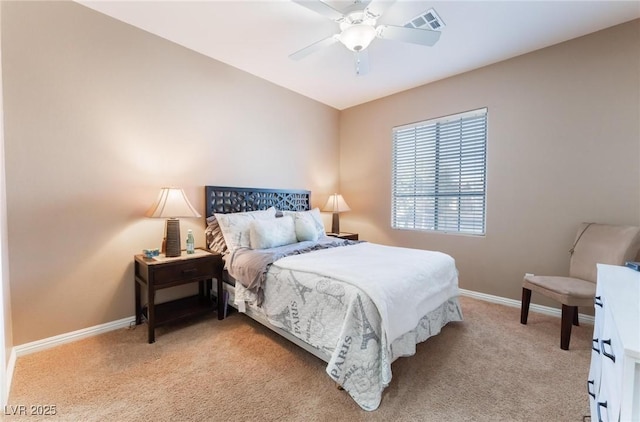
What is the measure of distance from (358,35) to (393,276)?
182 cm

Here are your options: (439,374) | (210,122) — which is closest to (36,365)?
(210,122)

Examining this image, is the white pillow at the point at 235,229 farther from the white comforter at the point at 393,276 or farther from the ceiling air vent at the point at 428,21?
the ceiling air vent at the point at 428,21

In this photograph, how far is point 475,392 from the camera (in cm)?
168

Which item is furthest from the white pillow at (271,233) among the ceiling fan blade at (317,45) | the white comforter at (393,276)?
the ceiling fan blade at (317,45)

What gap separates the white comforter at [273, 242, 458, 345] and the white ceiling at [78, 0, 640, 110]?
1911mm

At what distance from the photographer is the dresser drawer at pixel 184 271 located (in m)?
2.26

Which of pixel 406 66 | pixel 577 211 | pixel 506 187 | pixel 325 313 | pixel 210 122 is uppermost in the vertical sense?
pixel 406 66

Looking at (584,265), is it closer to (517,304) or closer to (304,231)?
(517,304)

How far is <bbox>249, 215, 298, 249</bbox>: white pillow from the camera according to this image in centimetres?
269

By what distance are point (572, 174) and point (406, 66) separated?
210 cm

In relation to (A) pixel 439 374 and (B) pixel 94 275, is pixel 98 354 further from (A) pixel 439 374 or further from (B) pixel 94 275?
(A) pixel 439 374

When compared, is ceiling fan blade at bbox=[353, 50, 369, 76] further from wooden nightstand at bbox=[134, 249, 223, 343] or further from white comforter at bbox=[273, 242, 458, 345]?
wooden nightstand at bbox=[134, 249, 223, 343]

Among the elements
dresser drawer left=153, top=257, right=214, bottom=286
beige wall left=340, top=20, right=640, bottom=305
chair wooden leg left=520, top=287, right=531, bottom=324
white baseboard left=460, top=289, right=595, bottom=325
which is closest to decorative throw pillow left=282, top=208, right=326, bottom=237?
dresser drawer left=153, top=257, right=214, bottom=286

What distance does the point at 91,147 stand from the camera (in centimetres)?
229
